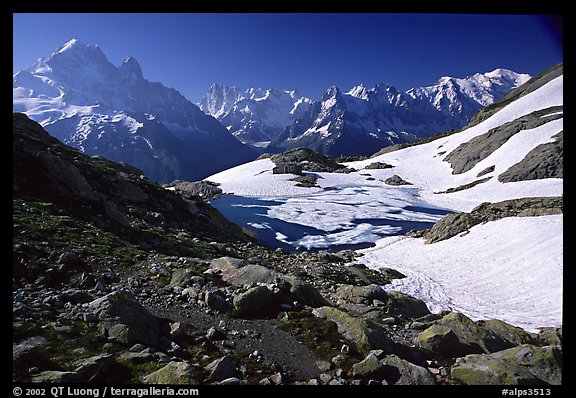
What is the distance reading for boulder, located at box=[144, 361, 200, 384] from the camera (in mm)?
5461

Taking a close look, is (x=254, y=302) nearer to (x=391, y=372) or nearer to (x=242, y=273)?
(x=242, y=273)

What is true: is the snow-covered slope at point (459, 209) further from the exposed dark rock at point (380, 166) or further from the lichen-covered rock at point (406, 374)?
the lichen-covered rock at point (406, 374)

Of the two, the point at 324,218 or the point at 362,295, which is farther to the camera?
the point at 324,218

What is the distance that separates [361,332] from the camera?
7.79 metres

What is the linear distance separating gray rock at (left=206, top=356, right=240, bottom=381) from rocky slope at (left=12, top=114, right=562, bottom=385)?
0.03 metres

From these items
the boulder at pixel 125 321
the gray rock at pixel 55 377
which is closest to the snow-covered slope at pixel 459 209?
the boulder at pixel 125 321

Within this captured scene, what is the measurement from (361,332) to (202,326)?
4.12 metres

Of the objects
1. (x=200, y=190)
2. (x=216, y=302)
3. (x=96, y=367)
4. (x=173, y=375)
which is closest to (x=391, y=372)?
(x=173, y=375)

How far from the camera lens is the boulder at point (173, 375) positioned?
5461 mm

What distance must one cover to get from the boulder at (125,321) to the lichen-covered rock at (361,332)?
4518mm

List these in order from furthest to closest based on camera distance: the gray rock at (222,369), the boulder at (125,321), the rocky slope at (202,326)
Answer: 1. the boulder at (125,321)
2. the rocky slope at (202,326)
3. the gray rock at (222,369)
